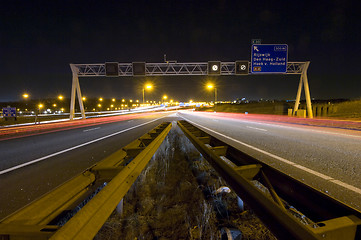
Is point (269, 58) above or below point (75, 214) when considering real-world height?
above

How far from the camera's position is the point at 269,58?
752 inches

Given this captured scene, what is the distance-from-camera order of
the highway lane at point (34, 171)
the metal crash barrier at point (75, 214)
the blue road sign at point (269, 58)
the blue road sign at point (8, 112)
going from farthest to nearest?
the blue road sign at point (269, 58)
the blue road sign at point (8, 112)
the highway lane at point (34, 171)
the metal crash barrier at point (75, 214)

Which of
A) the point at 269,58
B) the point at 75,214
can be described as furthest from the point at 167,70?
the point at 75,214

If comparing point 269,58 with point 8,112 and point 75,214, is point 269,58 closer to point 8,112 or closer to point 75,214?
point 75,214

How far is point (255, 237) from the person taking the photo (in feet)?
6.68

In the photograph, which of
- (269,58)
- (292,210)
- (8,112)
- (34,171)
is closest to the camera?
(292,210)

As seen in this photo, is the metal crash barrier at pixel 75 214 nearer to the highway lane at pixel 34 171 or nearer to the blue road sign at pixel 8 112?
the highway lane at pixel 34 171

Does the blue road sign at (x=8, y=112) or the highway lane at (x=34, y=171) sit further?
the blue road sign at (x=8, y=112)

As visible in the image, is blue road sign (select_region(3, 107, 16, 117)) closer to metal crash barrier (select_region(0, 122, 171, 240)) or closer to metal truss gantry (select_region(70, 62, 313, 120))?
metal truss gantry (select_region(70, 62, 313, 120))

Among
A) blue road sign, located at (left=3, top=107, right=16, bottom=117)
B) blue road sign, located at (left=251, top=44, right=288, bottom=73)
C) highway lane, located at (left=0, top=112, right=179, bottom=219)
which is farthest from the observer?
blue road sign, located at (left=251, top=44, right=288, bottom=73)

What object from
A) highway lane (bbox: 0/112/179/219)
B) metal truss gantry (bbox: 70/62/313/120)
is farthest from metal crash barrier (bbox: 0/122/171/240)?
metal truss gantry (bbox: 70/62/313/120)

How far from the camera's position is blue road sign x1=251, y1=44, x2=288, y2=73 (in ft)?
61.4

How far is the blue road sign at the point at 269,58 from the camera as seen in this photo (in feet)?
61.4

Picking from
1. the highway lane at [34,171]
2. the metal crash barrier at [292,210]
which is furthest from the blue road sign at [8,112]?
the metal crash barrier at [292,210]
